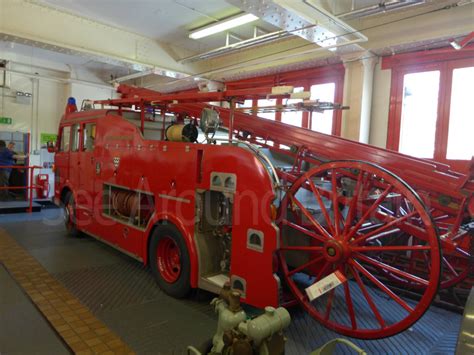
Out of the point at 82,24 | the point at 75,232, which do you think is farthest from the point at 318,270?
the point at 82,24

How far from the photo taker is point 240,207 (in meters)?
3.26

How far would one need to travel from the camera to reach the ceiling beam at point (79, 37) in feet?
20.9

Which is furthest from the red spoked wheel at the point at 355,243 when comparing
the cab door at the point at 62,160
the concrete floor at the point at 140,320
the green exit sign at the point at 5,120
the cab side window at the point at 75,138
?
the green exit sign at the point at 5,120

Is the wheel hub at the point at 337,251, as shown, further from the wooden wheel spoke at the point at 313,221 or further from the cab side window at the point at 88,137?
the cab side window at the point at 88,137

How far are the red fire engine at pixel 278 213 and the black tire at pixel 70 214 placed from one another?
120 centimetres

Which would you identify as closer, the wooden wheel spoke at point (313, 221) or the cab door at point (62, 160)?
the wooden wheel spoke at point (313, 221)

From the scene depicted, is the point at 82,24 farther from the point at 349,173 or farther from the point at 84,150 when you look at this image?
the point at 349,173

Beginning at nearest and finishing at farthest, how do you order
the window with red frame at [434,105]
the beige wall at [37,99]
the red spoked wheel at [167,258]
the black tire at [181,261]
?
the black tire at [181,261]
the red spoked wheel at [167,258]
the window with red frame at [434,105]
the beige wall at [37,99]

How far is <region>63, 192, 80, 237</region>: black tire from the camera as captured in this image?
20.5ft

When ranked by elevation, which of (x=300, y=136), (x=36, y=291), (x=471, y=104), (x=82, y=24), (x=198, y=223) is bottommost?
(x=36, y=291)

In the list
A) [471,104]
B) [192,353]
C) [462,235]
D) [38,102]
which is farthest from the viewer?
[38,102]

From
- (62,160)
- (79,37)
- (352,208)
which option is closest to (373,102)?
(352,208)

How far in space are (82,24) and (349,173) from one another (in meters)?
6.76

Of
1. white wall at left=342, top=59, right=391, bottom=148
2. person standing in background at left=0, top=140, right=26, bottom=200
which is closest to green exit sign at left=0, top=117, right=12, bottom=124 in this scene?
person standing in background at left=0, top=140, right=26, bottom=200
